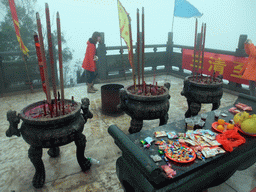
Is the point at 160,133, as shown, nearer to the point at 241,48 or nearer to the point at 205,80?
the point at 205,80

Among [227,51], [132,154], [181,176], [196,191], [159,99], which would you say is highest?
[227,51]

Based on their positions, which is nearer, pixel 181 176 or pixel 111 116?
pixel 181 176

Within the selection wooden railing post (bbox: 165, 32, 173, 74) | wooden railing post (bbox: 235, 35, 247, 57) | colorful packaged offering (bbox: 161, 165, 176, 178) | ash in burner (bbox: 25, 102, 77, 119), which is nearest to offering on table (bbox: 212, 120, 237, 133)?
colorful packaged offering (bbox: 161, 165, 176, 178)

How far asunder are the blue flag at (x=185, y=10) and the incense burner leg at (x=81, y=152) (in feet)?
15.9

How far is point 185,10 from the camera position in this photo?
17.6 feet

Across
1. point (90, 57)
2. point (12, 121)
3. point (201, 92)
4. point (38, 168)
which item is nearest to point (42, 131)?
point (12, 121)

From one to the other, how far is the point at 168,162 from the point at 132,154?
1.32 ft

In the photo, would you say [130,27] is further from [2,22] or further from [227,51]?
[2,22]

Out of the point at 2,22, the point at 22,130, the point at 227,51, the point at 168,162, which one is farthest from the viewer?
the point at 2,22

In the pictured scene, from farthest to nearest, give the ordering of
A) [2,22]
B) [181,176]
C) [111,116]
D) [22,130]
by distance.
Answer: [2,22] → [111,116] → [22,130] → [181,176]

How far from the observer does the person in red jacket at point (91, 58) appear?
5.46 m

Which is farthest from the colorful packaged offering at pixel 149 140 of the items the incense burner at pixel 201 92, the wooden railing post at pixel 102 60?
the wooden railing post at pixel 102 60

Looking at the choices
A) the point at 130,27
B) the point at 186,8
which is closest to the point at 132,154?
the point at 130,27

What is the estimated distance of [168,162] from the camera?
68.3 inches
